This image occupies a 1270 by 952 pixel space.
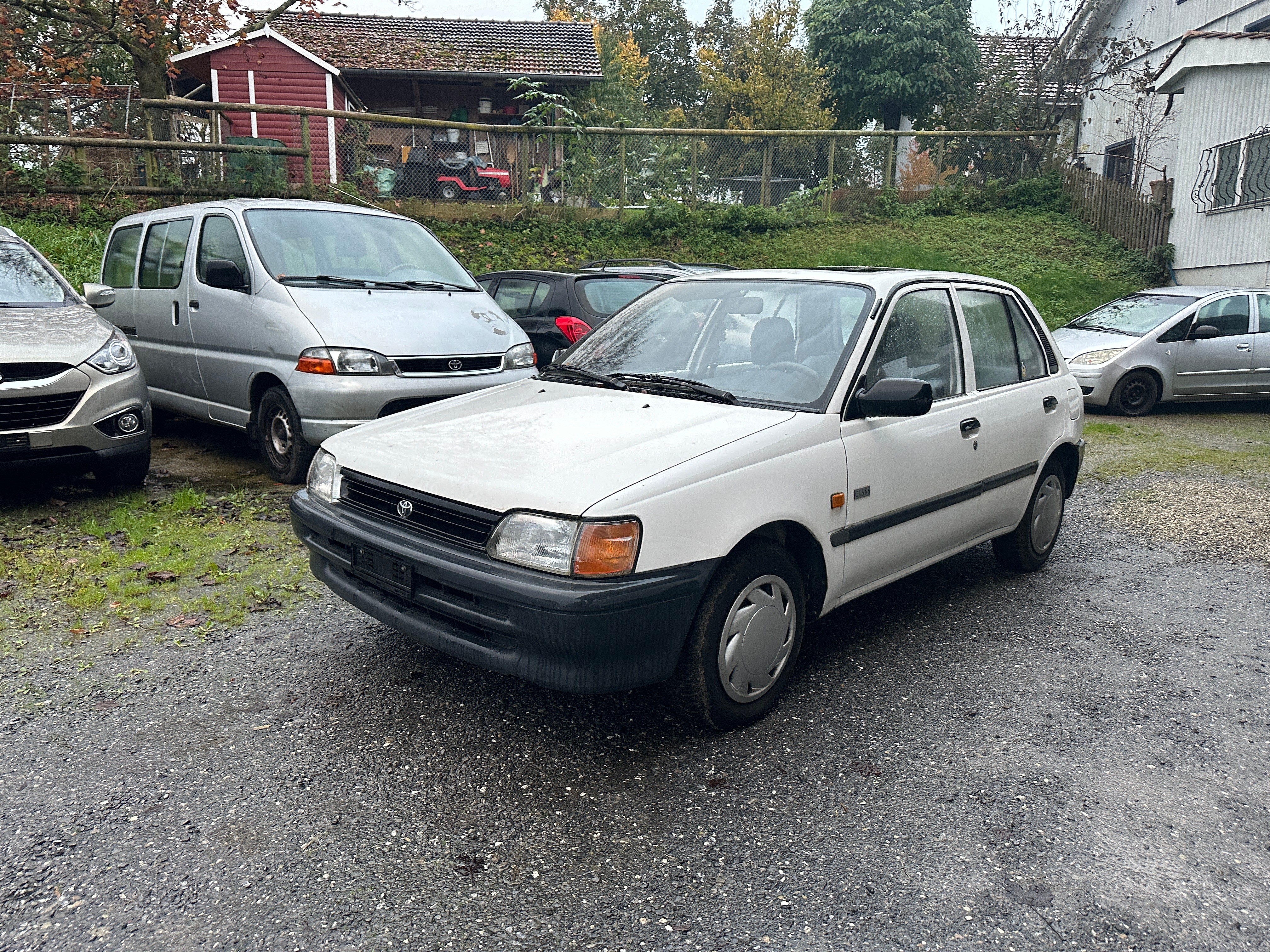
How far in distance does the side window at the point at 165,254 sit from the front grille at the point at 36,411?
6.75ft

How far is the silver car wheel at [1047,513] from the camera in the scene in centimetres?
535

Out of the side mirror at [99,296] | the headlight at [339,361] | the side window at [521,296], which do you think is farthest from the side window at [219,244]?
the side window at [521,296]

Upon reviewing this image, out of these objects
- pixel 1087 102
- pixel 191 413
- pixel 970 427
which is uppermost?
pixel 1087 102

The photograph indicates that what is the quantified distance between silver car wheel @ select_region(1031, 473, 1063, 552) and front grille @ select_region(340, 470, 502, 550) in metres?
3.38

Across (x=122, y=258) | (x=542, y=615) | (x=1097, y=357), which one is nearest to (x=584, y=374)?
(x=542, y=615)

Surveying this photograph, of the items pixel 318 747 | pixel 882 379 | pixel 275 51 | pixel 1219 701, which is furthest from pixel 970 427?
pixel 275 51

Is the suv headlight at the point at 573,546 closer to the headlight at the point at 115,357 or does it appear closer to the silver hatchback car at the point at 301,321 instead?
the silver hatchback car at the point at 301,321

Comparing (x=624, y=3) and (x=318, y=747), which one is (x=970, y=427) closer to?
(x=318, y=747)

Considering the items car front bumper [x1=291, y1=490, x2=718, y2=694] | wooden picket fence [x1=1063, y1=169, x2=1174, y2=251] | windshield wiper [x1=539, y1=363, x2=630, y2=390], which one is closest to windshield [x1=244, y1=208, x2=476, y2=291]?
windshield wiper [x1=539, y1=363, x2=630, y2=390]

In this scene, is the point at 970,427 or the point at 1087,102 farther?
the point at 1087,102

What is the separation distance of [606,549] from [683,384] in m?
1.23

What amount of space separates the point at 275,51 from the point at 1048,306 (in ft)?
69.6

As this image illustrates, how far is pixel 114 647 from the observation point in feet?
13.7

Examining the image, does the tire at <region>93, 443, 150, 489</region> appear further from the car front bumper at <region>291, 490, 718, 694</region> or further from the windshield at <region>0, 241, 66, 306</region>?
the car front bumper at <region>291, 490, 718, 694</region>
